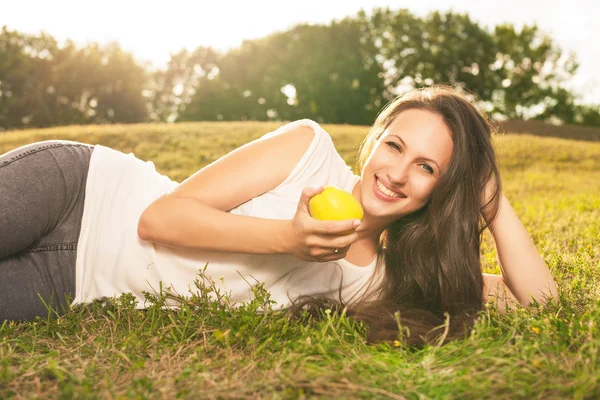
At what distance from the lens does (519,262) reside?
3695mm

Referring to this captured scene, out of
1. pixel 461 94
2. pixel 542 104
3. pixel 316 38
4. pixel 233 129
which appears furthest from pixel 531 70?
pixel 461 94

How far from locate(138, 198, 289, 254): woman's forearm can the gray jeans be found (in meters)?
0.70

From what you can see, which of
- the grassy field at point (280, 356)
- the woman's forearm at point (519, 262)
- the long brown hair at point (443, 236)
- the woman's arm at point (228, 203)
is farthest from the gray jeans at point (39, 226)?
the woman's forearm at point (519, 262)

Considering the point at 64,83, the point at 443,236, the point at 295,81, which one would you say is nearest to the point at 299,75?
the point at 295,81

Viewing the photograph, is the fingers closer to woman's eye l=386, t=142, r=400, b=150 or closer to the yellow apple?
the yellow apple

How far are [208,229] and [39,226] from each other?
1248mm

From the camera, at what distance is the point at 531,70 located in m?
45.3

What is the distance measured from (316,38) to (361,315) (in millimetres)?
46964

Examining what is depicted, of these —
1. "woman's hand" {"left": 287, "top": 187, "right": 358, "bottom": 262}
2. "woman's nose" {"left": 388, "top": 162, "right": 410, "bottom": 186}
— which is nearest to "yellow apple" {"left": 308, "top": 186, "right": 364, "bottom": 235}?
"woman's hand" {"left": 287, "top": 187, "right": 358, "bottom": 262}

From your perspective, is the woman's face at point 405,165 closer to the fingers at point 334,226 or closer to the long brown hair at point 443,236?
the long brown hair at point 443,236

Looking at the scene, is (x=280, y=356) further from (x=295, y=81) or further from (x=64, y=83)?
(x=64, y=83)

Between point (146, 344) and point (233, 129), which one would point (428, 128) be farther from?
point (233, 129)

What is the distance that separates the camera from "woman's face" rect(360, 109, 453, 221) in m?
3.23

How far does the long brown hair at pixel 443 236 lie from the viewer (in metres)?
3.46
